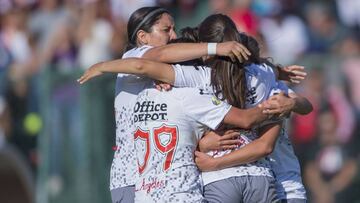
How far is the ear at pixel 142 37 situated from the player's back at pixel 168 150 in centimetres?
58

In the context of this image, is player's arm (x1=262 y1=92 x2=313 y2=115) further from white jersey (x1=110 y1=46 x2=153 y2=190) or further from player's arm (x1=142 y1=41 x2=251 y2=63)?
white jersey (x1=110 y1=46 x2=153 y2=190)

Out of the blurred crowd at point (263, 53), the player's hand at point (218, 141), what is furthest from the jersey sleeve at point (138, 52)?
the blurred crowd at point (263, 53)

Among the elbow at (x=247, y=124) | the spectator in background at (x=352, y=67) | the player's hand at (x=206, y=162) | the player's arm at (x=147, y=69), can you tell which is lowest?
the spectator in background at (x=352, y=67)

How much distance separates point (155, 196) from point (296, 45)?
5.47 metres

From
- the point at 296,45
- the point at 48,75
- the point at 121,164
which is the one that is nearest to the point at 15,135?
the point at 48,75

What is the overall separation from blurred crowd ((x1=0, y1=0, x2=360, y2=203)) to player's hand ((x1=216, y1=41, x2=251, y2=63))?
3006 mm

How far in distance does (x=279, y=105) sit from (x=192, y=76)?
0.54m

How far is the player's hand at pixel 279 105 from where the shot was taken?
564 centimetres

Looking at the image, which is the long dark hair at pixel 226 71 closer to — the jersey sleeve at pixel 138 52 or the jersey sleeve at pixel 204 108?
the jersey sleeve at pixel 204 108

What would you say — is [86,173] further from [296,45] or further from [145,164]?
[145,164]

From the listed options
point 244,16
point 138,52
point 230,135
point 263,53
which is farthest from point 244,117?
point 244,16

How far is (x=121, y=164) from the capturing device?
612 centimetres

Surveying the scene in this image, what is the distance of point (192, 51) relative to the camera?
5586 mm

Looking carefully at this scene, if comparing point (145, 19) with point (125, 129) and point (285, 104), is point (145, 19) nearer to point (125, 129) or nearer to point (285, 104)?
point (125, 129)
